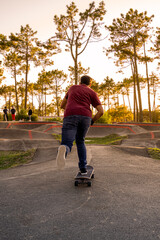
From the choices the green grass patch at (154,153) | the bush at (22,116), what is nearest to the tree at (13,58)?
the bush at (22,116)

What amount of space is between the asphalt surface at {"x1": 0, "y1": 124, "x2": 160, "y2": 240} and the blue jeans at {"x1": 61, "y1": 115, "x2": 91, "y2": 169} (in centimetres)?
63

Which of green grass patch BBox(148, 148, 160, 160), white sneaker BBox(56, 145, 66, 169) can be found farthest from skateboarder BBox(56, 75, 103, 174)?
green grass patch BBox(148, 148, 160, 160)

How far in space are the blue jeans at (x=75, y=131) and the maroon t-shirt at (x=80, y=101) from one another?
0.31ft

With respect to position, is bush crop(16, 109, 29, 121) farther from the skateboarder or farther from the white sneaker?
the white sneaker

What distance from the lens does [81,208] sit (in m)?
2.36

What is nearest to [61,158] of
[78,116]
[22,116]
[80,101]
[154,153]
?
[78,116]

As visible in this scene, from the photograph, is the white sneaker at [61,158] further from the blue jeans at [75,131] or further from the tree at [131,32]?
the tree at [131,32]

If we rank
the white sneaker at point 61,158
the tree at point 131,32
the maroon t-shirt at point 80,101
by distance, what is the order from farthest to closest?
the tree at point 131,32 < the maroon t-shirt at point 80,101 < the white sneaker at point 61,158

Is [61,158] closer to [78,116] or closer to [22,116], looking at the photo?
[78,116]

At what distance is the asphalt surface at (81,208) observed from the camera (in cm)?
183

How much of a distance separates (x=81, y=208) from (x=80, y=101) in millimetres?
1739

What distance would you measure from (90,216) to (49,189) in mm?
1110

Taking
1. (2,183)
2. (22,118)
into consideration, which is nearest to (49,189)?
(2,183)

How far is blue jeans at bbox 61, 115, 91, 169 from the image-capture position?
3.16 meters
